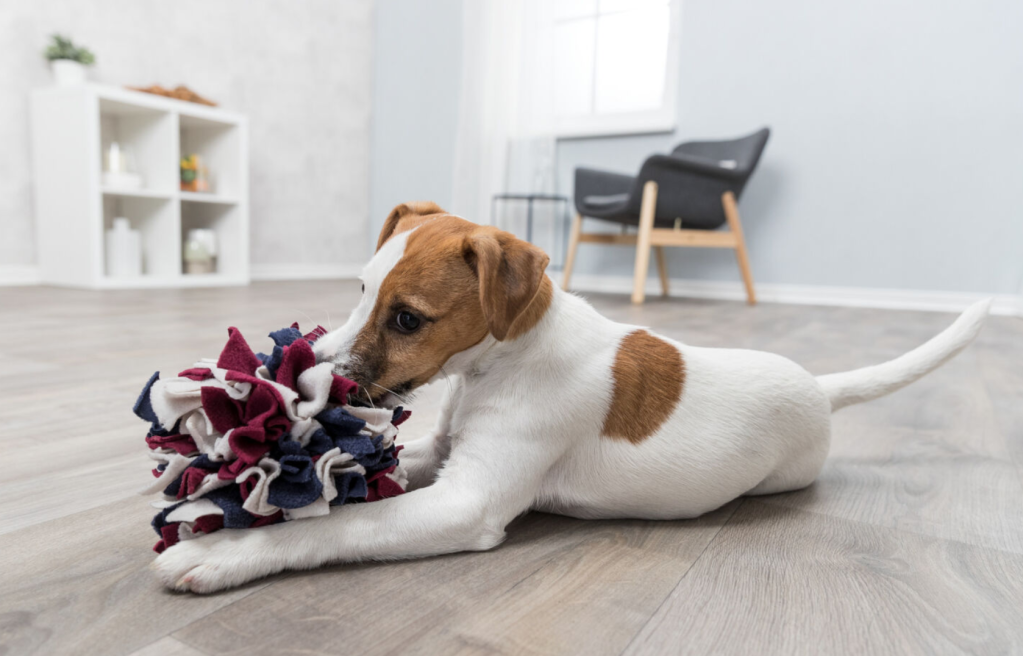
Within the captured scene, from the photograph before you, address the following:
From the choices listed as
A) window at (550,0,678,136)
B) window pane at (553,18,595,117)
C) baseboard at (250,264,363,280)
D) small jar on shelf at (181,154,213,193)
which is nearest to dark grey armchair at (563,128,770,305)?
window at (550,0,678,136)

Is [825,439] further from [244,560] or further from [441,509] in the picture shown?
[244,560]

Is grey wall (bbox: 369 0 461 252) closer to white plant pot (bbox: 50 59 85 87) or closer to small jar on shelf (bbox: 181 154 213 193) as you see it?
small jar on shelf (bbox: 181 154 213 193)

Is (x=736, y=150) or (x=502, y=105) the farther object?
(x=502, y=105)

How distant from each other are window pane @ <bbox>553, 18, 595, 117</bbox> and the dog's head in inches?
188

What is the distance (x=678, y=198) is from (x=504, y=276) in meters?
3.55

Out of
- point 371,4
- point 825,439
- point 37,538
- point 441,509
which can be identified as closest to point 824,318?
point 825,439

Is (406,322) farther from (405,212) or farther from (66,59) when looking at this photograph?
(66,59)

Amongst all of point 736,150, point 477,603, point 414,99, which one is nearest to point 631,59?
point 736,150

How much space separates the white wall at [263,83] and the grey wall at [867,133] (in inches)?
95.7

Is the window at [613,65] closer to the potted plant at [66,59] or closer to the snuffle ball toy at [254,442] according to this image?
the potted plant at [66,59]

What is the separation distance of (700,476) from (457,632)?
44cm

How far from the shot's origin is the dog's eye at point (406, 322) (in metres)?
0.83

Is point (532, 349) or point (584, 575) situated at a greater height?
point (532, 349)

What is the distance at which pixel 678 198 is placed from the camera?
163 inches
